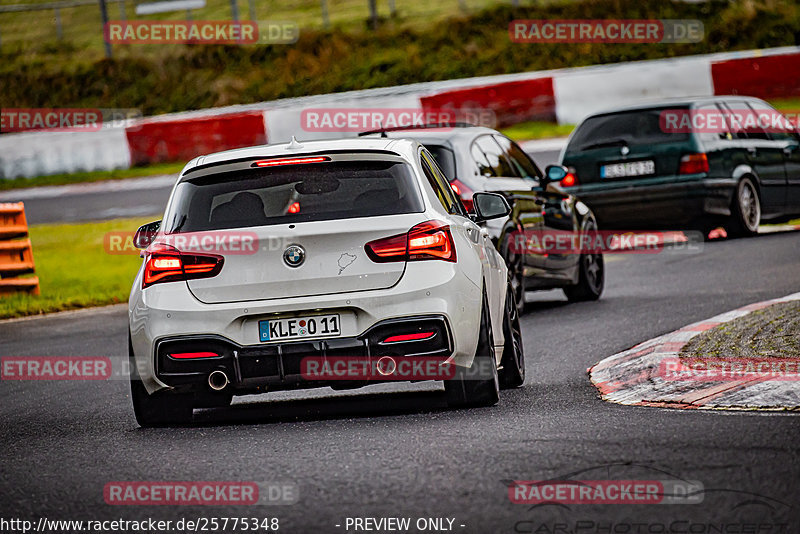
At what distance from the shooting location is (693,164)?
17.0m

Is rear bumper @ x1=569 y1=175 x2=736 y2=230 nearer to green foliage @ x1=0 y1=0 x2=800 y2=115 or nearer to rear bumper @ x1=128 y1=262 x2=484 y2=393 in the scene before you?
rear bumper @ x1=128 y1=262 x2=484 y2=393

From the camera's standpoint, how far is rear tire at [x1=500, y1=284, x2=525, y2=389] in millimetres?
8586

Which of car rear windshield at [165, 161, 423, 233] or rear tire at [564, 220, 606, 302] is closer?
car rear windshield at [165, 161, 423, 233]

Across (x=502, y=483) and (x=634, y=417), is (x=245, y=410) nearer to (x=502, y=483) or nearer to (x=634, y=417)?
(x=634, y=417)

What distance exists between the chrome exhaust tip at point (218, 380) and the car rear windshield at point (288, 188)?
0.75 m

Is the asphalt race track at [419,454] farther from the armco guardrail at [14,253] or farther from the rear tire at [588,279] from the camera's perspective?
the armco guardrail at [14,253]

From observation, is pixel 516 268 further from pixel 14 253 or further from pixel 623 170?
pixel 14 253

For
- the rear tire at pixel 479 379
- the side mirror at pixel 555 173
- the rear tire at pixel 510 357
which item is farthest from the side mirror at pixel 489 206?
the side mirror at pixel 555 173

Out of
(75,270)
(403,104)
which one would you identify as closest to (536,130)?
(403,104)

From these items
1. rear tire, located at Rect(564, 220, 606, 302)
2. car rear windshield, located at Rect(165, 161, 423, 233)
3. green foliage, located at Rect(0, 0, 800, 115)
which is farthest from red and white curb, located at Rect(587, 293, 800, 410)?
green foliage, located at Rect(0, 0, 800, 115)

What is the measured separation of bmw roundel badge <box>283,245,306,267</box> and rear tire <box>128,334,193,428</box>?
949mm

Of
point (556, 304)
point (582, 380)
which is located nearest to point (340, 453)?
point (582, 380)

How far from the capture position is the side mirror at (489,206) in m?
8.61

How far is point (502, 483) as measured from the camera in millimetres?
5527
